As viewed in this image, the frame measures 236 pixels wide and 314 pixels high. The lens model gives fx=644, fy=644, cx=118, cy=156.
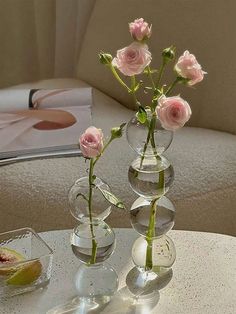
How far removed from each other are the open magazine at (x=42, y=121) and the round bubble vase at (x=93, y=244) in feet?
1.62

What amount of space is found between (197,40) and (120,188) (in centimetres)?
50

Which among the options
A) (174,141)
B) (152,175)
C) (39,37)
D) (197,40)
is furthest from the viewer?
(39,37)

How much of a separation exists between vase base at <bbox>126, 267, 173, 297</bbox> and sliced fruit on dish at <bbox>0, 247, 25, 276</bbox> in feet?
0.56

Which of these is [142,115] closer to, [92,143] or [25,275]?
[92,143]

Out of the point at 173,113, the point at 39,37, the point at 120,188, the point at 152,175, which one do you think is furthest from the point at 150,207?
the point at 39,37

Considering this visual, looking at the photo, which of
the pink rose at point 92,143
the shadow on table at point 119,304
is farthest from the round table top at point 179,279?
the pink rose at point 92,143

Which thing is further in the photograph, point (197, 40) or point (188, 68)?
point (197, 40)

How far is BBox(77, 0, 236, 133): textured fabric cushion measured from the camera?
1.55m

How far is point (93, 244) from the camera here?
0.90 m

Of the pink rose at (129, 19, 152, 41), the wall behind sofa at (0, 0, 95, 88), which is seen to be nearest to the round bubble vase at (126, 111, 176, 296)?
the pink rose at (129, 19, 152, 41)

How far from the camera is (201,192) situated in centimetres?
132

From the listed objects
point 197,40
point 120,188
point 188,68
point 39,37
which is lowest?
point 120,188

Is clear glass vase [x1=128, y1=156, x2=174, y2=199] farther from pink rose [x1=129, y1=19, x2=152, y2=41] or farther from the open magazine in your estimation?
the open magazine

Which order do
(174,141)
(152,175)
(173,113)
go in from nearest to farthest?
1. (173,113)
2. (152,175)
3. (174,141)
